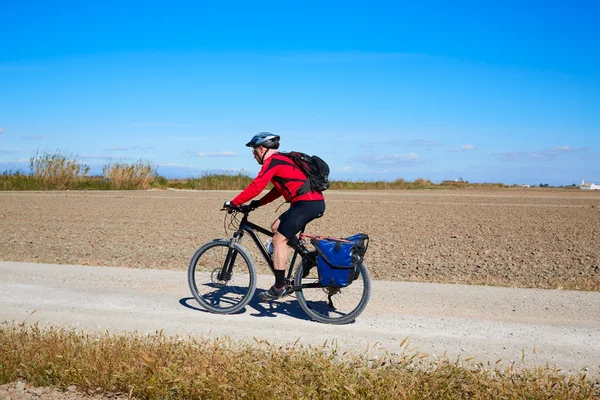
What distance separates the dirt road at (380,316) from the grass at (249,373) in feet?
2.04

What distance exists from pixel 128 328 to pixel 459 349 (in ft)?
11.8

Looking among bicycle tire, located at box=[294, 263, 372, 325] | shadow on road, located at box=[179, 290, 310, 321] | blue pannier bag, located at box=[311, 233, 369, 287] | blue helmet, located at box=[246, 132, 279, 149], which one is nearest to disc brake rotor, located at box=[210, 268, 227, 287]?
shadow on road, located at box=[179, 290, 310, 321]

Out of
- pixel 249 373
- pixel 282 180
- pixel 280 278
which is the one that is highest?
pixel 282 180

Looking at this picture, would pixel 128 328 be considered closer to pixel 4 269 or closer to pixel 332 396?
pixel 332 396

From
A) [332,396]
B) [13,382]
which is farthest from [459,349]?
[13,382]

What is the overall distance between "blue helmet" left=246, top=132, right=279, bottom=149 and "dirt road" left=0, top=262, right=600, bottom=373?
2.08 metres

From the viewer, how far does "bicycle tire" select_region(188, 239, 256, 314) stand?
24.3ft

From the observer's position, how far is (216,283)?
7.63m

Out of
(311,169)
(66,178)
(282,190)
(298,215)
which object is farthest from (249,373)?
(66,178)

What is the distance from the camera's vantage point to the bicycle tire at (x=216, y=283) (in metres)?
7.42

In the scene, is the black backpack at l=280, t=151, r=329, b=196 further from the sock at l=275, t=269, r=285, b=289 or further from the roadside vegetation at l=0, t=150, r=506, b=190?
the roadside vegetation at l=0, t=150, r=506, b=190

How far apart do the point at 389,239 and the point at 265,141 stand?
1028 centimetres

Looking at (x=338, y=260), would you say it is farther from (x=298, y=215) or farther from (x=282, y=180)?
(x=282, y=180)

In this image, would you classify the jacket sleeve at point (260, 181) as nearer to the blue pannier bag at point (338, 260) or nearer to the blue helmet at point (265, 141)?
the blue helmet at point (265, 141)
